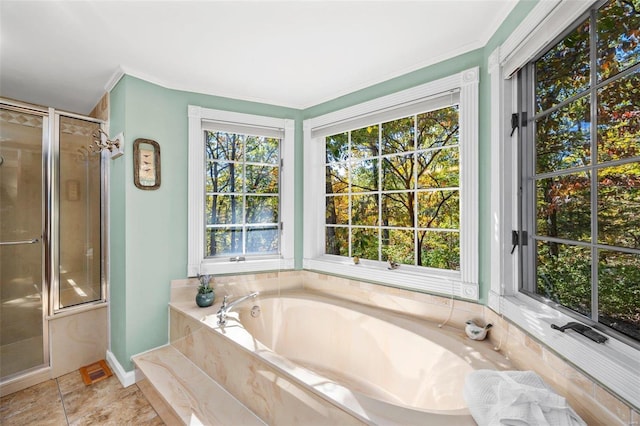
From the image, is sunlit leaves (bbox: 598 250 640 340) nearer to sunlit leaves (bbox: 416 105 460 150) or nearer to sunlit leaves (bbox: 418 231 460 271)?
sunlit leaves (bbox: 418 231 460 271)

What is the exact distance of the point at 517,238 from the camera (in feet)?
4.93

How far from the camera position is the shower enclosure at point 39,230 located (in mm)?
2188

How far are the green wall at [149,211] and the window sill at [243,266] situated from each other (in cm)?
20

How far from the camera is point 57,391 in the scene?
208 cm

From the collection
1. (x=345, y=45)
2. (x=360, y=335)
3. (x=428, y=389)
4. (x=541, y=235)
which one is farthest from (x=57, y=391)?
(x=541, y=235)

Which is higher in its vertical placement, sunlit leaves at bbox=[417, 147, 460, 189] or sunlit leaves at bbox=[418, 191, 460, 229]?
sunlit leaves at bbox=[417, 147, 460, 189]

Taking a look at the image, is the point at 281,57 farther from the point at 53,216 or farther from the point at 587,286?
the point at 53,216

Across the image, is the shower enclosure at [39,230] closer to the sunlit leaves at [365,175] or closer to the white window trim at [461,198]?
the white window trim at [461,198]

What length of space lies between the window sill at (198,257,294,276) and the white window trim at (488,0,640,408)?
1.75 metres

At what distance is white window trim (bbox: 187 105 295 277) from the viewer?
7.93 ft

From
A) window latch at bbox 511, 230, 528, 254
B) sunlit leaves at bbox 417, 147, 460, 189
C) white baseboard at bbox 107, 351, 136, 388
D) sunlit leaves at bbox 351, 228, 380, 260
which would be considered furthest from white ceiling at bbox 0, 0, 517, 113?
white baseboard at bbox 107, 351, 136, 388

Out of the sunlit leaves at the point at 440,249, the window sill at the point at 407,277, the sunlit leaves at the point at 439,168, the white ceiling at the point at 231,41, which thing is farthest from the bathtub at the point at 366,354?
the white ceiling at the point at 231,41

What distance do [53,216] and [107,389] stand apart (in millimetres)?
1428

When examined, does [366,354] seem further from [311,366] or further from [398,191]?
[398,191]
